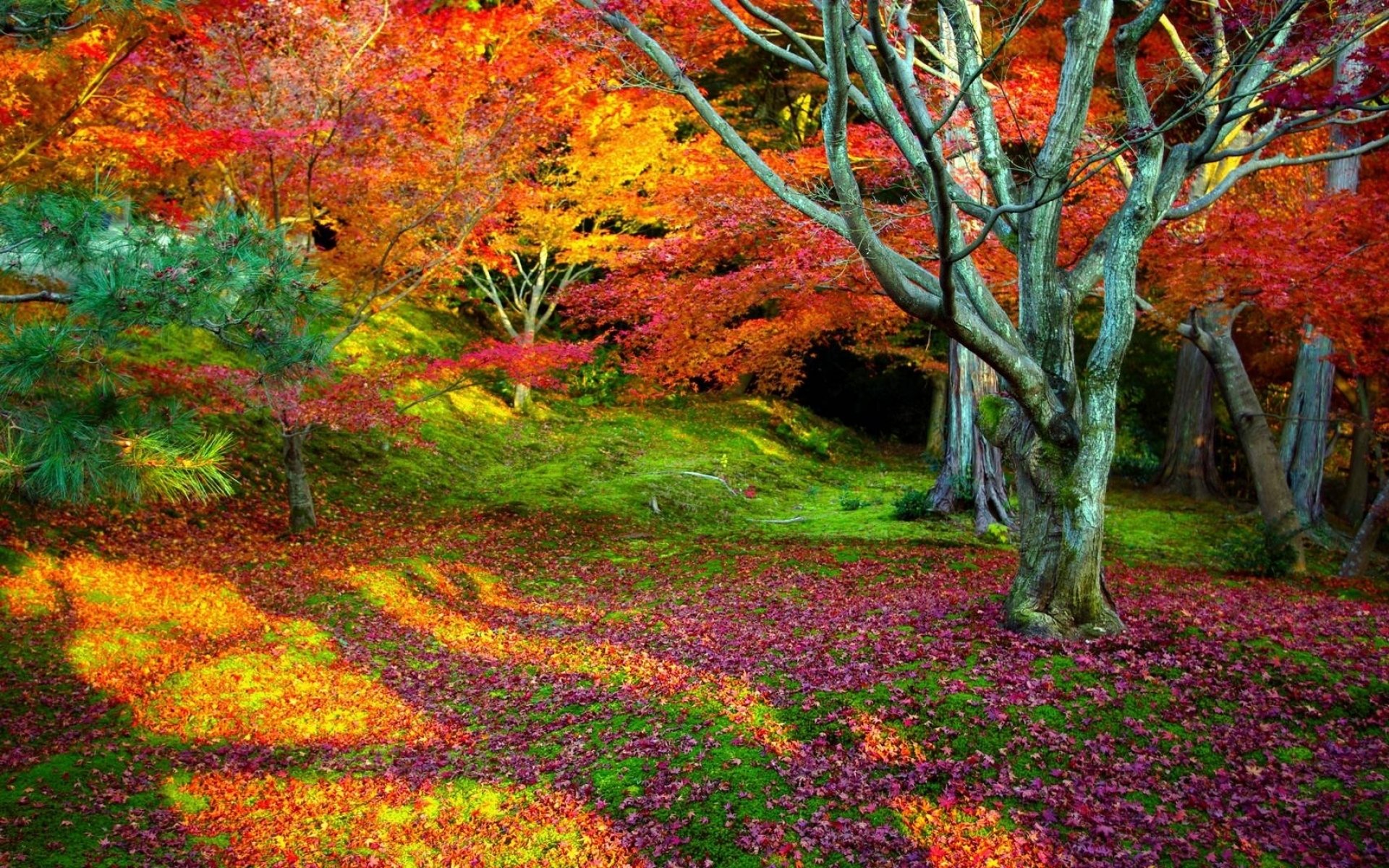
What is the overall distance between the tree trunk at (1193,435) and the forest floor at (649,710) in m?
6.56

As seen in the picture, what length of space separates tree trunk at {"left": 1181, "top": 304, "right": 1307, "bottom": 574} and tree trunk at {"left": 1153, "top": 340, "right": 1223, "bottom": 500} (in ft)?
20.1

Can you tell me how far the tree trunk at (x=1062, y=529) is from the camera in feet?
20.2

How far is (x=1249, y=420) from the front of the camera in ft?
32.3

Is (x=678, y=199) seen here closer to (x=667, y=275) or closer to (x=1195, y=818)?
(x=667, y=275)

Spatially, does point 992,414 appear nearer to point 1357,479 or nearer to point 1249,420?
point 1249,420

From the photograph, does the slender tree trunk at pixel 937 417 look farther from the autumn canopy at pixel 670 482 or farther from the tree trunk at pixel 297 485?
the tree trunk at pixel 297 485

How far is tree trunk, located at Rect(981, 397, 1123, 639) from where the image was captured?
20.2 ft

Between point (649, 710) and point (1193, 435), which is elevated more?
point (1193, 435)

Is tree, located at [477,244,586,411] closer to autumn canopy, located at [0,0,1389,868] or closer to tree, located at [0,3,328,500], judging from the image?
autumn canopy, located at [0,0,1389,868]

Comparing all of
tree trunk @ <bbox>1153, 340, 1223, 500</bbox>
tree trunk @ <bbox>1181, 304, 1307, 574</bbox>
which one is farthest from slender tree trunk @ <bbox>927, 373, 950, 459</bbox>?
tree trunk @ <bbox>1181, 304, 1307, 574</bbox>

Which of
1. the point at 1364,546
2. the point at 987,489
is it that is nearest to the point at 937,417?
the point at 987,489

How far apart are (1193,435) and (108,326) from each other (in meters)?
16.2

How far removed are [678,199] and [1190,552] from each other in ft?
25.7

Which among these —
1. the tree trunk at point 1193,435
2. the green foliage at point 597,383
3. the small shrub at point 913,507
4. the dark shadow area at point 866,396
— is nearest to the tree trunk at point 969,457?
the small shrub at point 913,507
